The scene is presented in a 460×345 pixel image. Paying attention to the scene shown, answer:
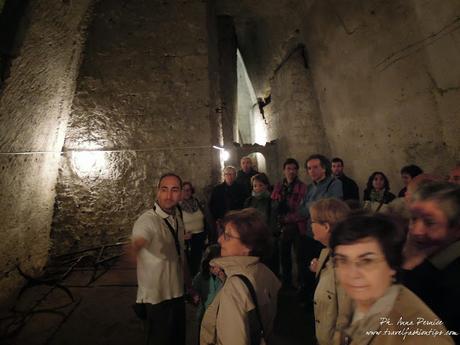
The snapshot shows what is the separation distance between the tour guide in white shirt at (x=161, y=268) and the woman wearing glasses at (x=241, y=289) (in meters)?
0.70

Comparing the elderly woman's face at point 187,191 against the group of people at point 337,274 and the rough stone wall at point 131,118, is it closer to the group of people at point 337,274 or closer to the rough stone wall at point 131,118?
the rough stone wall at point 131,118

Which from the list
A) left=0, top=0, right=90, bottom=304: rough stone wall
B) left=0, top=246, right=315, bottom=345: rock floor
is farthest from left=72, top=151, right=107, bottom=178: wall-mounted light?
left=0, top=246, right=315, bottom=345: rock floor

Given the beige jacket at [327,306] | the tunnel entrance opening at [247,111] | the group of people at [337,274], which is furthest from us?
the tunnel entrance opening at [247,111]

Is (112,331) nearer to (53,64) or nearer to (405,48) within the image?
(53,64)

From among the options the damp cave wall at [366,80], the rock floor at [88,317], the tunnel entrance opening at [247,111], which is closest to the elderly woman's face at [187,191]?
the rock floor at [88,317]

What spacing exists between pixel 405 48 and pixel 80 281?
6427mm

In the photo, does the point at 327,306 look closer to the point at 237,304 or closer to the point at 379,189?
the point at 237,304

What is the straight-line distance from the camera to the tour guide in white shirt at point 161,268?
6.18 feet

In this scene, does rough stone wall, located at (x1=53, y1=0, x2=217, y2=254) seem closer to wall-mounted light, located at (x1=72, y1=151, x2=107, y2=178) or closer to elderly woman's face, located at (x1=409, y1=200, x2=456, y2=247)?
wall-mounted light, located at (x1=72, y1=151, x2=107, y2=178)

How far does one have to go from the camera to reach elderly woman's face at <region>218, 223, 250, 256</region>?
1398 millimetres

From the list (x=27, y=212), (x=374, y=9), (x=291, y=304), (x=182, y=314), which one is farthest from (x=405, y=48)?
(x=27, y=212)

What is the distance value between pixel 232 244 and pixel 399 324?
812mm

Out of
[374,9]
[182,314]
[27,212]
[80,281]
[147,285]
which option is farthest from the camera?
[374,9]

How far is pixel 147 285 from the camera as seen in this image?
188cm
